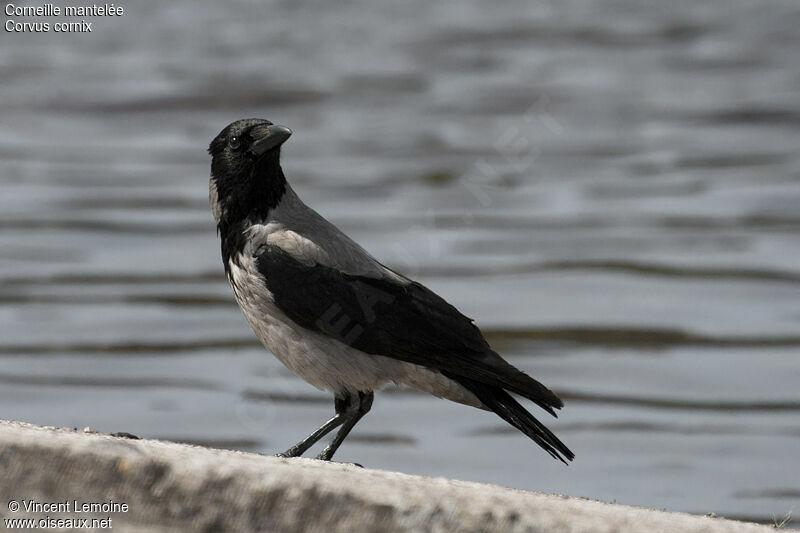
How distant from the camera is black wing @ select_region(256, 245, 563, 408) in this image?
5.82 meters

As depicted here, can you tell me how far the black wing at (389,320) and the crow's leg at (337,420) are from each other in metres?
0.29

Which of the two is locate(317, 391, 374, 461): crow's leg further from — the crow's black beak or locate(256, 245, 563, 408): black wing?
the crow's black beak

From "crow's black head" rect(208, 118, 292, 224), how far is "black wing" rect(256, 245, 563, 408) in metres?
0.21

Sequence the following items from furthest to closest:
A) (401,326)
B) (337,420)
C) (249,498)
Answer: (337,420)
(401,326)
(249,498)

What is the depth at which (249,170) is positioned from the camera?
19.9 ft

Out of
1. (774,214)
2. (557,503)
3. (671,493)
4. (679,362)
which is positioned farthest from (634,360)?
(557,503)

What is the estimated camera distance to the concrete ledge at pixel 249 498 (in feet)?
14.5

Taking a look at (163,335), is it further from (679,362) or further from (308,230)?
(308,230)

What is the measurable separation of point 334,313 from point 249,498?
4.98ft

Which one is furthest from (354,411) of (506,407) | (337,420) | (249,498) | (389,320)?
(249,498)

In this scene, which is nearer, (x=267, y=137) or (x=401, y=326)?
(x=401, y=326)

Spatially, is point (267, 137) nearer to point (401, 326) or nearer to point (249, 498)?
point (401, 326)

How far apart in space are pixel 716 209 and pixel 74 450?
483 inches

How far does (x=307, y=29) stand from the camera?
2828 centimetres
